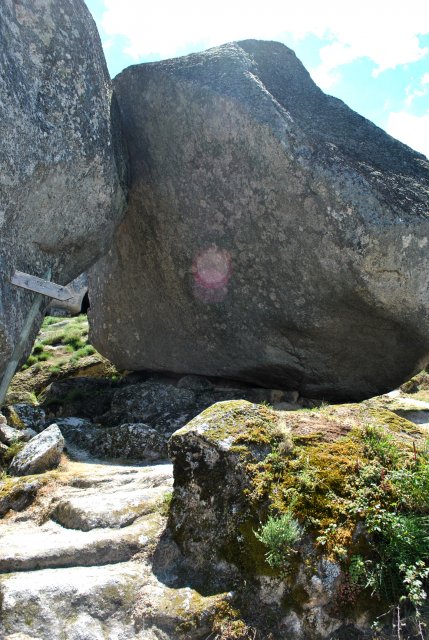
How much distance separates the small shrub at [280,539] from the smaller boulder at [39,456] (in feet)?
10.9

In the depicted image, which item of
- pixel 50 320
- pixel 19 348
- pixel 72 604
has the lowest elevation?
pixel 50 320

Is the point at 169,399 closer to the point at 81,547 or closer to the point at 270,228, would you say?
the point at 270,228

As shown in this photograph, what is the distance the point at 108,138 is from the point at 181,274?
86.3 inches

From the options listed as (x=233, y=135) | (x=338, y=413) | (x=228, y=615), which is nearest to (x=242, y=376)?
(x=233, y=135)

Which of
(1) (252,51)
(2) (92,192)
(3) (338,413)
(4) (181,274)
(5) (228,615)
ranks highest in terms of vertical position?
(1) (252,51)

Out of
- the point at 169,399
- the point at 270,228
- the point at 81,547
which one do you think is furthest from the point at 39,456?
the point at 270,228

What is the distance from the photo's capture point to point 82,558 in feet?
14.8

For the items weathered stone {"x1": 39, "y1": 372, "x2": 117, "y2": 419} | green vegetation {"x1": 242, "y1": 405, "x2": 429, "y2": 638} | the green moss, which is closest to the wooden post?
weathered stone {"x1": 39, "y1": 372, "x2": 117, "y2": 419}

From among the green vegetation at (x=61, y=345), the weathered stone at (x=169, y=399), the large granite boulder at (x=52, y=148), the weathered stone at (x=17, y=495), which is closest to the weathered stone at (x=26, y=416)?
the weathered stone at (x=169, y=399)

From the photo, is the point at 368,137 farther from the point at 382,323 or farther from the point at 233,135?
the point at 382,323

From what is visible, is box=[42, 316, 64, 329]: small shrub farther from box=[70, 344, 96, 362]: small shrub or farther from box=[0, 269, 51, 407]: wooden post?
box=[0, 269, 51, 407]: wooden post

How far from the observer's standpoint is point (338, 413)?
18.5 ft

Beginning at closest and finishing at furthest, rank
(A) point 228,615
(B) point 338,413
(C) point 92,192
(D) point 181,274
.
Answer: (A) point 228,615 < (B) point 338,413 < (C) point 92,192 < (D) point 181,274

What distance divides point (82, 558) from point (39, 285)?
124 inches
